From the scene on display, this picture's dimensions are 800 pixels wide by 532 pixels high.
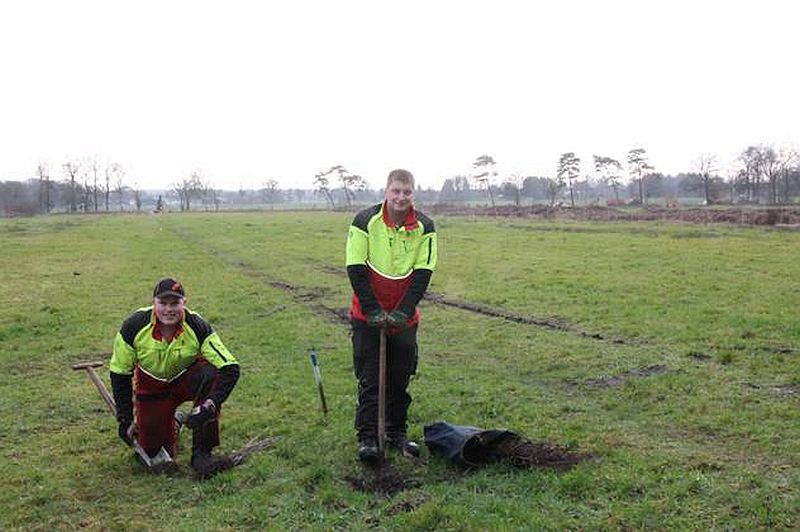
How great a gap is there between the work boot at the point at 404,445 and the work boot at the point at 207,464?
1477 mm

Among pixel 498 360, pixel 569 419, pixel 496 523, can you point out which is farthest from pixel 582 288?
pixel 496 523

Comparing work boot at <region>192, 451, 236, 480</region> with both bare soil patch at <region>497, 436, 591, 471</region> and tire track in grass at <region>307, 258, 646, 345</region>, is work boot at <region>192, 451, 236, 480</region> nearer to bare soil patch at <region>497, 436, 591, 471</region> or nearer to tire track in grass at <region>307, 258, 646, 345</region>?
bare soil patch at <region>497, 436, 591, 471</region>

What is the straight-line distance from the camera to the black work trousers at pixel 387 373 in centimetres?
657

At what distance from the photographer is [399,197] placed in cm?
632

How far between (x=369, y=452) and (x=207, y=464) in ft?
4.76

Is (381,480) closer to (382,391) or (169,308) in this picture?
(382,391)

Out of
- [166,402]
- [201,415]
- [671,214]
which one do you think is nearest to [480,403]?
[201,415]

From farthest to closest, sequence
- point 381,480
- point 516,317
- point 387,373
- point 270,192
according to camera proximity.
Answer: point 270,192
point 516,317
point 387,373
point 381,480

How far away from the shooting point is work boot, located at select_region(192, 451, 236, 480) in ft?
20.8

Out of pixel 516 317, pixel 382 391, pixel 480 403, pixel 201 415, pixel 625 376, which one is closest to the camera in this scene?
pixel 201 415

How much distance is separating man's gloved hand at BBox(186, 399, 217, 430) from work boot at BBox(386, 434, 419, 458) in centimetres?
166

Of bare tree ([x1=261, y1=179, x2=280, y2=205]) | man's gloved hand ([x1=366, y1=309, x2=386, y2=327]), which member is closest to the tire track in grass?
man's gloved hand ([x1=366, y1=309, x2=386, y2=327])

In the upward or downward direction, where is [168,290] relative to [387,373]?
upward

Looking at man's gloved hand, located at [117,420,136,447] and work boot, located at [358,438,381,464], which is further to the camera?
man's gloved hand, located at [117,420,136,447]
